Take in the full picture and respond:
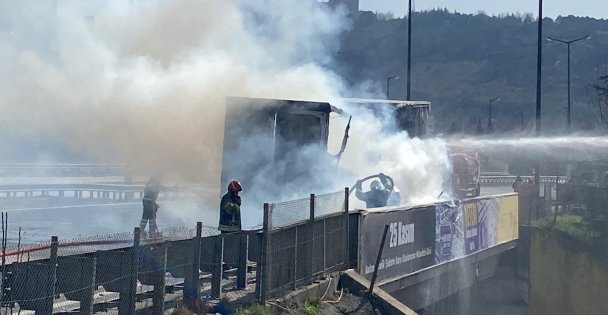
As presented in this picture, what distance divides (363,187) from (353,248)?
5353 mm

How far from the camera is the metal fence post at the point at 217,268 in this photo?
10.4m

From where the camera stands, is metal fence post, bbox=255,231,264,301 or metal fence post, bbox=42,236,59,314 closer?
metal fence post, bbox=42,236,59,314

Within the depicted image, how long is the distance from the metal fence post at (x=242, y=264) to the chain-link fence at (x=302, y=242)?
1.06 feet

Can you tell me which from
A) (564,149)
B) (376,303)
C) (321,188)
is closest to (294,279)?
(376,303)

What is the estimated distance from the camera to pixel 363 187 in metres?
19.0

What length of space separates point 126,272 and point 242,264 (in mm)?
2342

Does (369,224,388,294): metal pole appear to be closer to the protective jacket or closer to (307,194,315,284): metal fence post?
(307,194,315,284): metal fence post

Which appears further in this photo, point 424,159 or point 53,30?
point 424,159

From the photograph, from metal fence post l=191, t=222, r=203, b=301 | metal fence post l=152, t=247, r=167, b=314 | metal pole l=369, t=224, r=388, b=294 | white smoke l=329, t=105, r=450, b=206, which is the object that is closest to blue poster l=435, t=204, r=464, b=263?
white smoke l=329, t=105, r=450, b=206

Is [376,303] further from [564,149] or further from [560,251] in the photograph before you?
[564,149]

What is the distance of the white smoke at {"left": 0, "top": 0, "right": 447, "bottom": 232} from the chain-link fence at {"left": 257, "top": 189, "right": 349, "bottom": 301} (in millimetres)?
3949

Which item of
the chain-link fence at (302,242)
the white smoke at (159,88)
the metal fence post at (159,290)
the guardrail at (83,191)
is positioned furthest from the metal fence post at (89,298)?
the guardrail at (83,191)

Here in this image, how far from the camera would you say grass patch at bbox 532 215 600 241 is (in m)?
24.2

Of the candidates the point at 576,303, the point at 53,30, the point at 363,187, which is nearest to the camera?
the point at 53,30
